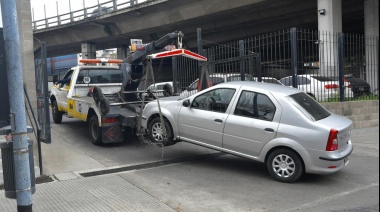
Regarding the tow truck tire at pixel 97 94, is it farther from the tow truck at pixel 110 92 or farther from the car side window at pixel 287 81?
the car side window at pixel 287 81

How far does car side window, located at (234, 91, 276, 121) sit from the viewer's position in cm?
682

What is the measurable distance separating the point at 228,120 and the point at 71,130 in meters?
6.08

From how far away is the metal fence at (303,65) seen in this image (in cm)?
1115

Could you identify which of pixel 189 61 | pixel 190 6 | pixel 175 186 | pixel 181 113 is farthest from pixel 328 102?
pixel 190 6

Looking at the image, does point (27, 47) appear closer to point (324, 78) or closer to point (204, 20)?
Result: point (324, 78)

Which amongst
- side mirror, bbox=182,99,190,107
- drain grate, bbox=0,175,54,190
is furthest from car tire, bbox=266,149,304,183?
drain grate, bbox=0,175,54,190

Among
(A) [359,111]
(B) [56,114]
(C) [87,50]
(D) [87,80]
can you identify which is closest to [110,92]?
(D) [87,80]

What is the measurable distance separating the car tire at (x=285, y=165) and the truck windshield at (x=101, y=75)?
6209 mm

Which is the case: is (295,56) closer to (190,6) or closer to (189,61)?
(189,61)

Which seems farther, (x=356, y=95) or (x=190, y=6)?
(x=190, y=6)

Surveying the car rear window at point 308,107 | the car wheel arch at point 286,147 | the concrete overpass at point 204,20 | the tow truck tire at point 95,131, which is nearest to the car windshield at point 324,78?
the car rear window at point 308,107

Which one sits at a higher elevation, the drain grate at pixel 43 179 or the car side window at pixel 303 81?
the car side window at pixel 303 81

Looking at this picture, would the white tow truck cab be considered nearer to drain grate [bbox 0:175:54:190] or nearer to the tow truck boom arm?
the tow truck boom arm

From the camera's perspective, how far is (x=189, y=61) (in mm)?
13375
